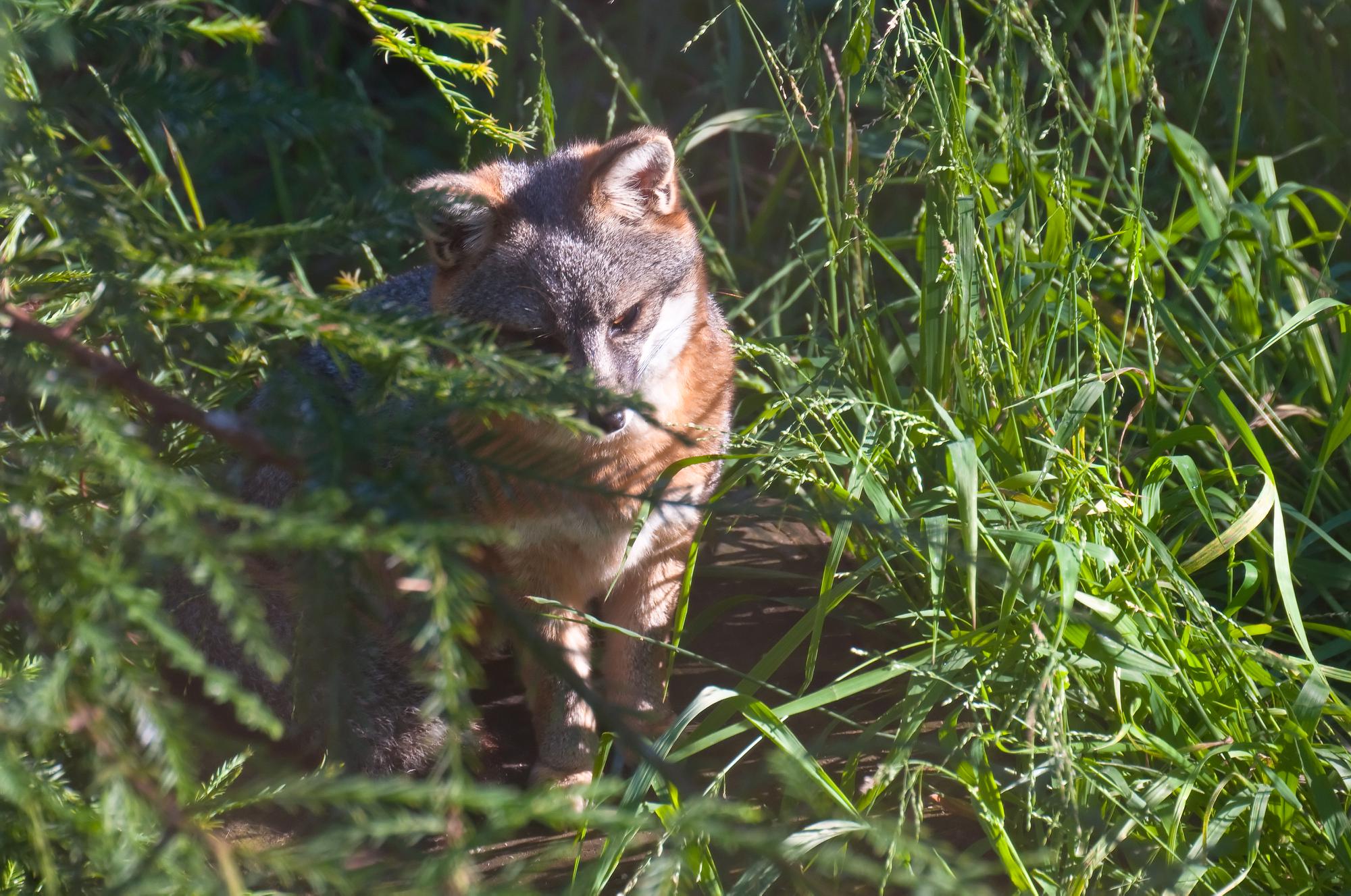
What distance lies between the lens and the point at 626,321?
2.19 metres

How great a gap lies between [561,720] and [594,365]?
0.76m

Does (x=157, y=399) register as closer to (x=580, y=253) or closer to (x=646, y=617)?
(x=580, y=253)

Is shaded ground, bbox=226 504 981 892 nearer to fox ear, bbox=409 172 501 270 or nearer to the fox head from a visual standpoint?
the fox head

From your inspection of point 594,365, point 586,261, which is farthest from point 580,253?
point 594,365

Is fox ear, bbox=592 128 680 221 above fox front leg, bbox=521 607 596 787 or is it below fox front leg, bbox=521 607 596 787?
above

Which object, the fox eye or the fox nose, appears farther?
the fox eye

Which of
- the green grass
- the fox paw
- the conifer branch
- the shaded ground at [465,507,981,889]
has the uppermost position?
the conifer branch

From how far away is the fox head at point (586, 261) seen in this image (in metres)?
2.12

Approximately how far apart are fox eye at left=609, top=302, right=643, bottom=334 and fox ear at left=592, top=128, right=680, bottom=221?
215 mm

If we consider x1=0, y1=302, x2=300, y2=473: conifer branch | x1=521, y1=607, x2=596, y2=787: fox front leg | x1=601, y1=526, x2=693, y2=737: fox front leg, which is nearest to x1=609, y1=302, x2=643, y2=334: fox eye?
x1=601, y1=526, x2=693, y2=737: fox front leg

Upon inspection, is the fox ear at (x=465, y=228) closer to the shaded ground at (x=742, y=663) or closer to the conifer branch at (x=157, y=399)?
the shaded ground at (x=742, y=663)

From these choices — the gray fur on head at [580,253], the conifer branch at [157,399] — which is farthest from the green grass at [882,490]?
the gray fur on head at [580,253]

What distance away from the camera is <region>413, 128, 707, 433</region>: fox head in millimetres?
2117

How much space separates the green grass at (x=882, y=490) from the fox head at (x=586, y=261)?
0.22 m
